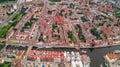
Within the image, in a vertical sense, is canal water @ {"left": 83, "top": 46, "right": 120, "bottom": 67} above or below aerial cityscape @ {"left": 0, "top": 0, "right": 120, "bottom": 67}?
below

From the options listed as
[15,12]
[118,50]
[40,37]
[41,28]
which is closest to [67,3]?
[15,12]

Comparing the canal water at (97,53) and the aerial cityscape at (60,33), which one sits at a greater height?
the aerial cityscape at (60,33)

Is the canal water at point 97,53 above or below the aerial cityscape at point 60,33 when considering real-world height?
below

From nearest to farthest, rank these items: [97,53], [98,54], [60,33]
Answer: [98,54], [97,53], [60,33]

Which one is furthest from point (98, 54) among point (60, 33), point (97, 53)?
point (60, 33)

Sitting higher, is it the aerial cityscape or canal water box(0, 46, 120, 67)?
the aerial cityscape

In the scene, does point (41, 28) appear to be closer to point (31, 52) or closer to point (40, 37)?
point (40, 37)

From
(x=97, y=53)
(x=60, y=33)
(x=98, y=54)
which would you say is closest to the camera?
(x=98, y=54)

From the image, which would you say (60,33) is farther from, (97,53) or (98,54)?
(98,54)
